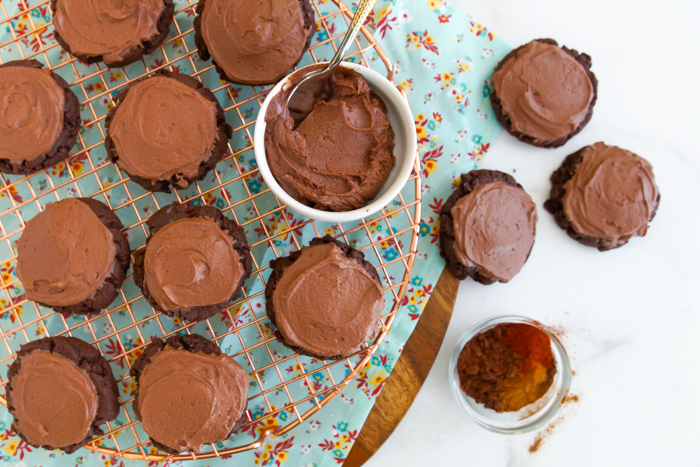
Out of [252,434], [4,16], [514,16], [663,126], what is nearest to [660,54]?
[663,126]

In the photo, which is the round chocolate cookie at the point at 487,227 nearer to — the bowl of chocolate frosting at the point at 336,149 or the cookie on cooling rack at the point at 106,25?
the bowl of chocolate frosting at the point at 336,149

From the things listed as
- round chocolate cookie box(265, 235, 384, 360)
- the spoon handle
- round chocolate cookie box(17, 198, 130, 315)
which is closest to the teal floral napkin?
round chocolate cookie box(17, 198, 130, 315)

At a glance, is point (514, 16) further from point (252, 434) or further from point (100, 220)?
point (252, 434)

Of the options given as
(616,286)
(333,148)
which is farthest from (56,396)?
(616,286)

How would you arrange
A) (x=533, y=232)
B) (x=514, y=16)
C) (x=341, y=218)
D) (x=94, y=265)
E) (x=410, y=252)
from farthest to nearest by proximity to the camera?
(x=514, y=16) < (x=533, y=232) < (x=410, y=252) < (x=94, y=265) < (x=341, y=218)

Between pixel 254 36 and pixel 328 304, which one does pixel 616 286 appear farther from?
pixel 254 36

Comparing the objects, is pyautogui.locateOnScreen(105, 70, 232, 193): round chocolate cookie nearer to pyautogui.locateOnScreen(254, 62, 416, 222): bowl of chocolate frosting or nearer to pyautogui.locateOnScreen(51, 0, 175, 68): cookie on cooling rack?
pyautogui.locateOnScreen(51, 0, 175, 68): cookie on cooling rack

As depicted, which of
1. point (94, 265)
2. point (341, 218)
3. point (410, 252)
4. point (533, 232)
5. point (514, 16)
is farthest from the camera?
point (514, 16)
